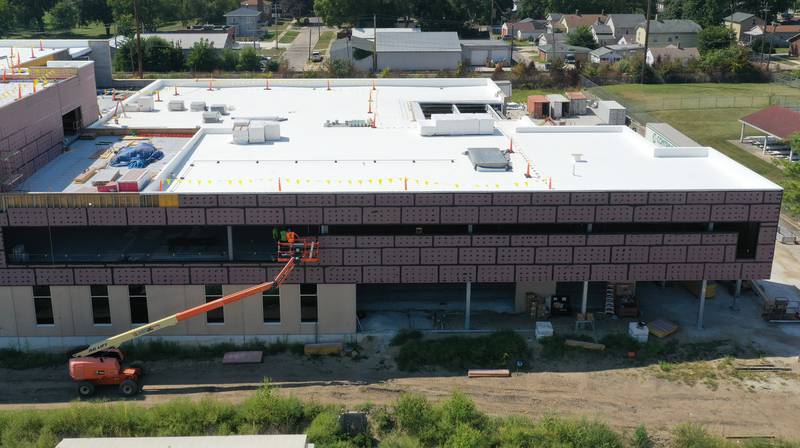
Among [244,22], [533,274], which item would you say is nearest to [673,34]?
[244,22]

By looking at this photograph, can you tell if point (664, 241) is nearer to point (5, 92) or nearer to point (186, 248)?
point (186, 248)

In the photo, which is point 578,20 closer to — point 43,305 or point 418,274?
point 418,274

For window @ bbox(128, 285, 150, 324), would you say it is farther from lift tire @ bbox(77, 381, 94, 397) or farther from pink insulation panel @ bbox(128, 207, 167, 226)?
lift tire @ bbox(77, 381, 94, 397)

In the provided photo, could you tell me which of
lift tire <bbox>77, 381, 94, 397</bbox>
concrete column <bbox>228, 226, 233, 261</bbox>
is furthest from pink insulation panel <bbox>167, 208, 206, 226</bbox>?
lift tire <bbox>77, 381, 94, 397</bbox>

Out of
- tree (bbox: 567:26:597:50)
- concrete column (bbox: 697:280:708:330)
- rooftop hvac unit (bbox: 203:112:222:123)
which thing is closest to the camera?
concrete column (bbox: 697:280:708:330)

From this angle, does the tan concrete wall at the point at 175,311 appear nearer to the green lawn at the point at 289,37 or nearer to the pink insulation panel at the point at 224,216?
the pink insulation panel at the point at 224,216

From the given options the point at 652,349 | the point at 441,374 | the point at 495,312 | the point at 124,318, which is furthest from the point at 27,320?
the point at 652,349
